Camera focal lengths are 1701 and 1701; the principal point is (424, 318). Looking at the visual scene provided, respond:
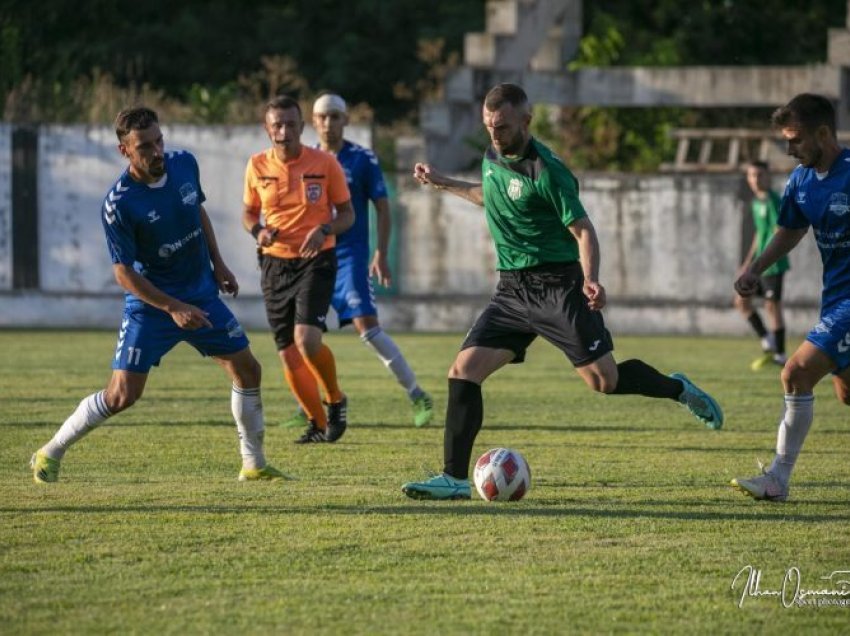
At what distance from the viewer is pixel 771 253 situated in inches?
332

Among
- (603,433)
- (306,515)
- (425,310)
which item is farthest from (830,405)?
(425,310)

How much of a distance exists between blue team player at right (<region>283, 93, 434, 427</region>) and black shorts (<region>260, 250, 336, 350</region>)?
36.2 inches

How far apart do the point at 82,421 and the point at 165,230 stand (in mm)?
1083

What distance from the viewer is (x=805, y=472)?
9.44 metres

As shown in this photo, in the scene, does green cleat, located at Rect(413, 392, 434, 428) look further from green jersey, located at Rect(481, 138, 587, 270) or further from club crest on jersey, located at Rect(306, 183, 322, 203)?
green jersey, located at Rect(481, 138, 587, 270)

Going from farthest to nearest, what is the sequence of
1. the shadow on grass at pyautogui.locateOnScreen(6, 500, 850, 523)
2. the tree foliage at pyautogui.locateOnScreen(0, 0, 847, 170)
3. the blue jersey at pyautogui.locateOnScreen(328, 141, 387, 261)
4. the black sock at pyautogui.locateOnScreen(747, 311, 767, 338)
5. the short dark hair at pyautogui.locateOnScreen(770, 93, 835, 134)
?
the tree foliage at pyautogui.locateOnScreen(0, 0, 847, 170) < the black sock at pyautogui.locateOnScreen(747, 311, 767, 338) < the blue jersey at pyautogui.locateOnScreen(328, 141, 387, 261) < the short dark hair at pyautogui.locateOnScreen(770, 93, 835, 134) < the shadow on grass at pyautogui.locateOnScreen(6, 500, 850, 523)

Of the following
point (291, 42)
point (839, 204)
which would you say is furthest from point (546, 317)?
point (291, 42)

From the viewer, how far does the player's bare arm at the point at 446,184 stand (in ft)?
27.6

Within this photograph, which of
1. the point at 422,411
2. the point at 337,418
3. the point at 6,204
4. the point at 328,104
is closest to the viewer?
the point at 337,418

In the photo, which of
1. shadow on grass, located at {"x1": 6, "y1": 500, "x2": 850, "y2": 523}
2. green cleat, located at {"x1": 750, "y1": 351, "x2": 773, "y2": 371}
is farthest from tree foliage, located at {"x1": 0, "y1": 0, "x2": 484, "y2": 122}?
shadow on grass, located at {"x1": 6, "y1": 500, "x2": 850, "y2": 523}

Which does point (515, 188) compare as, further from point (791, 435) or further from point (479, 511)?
point (791, 435)

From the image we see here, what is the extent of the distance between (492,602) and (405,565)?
0.68m

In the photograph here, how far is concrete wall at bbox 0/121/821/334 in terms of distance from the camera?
22297 millimetres

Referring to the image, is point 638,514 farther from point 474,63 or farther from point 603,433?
point 474,63
